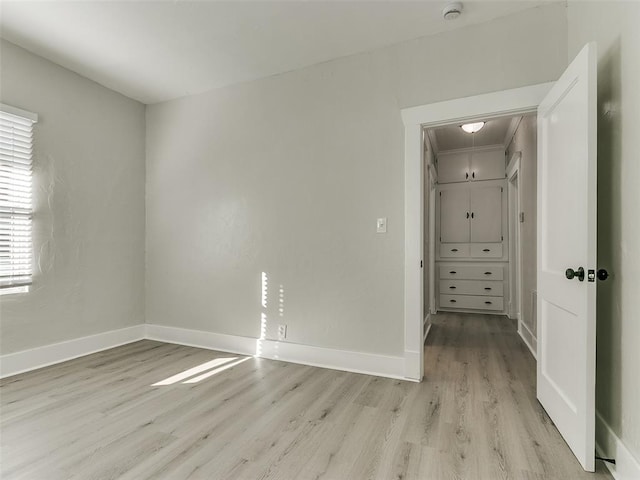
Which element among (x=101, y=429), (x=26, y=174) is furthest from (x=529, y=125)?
(x=26, y=174)

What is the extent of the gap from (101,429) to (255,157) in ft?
7.85

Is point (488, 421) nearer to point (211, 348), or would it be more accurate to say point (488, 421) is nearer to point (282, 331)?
point (282, 331)

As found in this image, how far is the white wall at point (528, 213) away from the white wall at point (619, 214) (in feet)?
5.24

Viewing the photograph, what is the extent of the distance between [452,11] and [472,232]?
3.85 metres

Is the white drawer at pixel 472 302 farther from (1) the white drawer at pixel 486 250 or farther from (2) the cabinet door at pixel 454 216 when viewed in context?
(2) the cabinet door at pixel 454 216

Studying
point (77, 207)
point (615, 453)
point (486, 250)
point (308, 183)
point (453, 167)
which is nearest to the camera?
point (615, 453)

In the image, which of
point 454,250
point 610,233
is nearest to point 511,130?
point 454,250

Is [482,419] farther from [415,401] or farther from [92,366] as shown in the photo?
[92,366]

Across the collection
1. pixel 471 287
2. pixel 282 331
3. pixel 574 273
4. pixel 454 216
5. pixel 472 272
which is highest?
pixel 454 216

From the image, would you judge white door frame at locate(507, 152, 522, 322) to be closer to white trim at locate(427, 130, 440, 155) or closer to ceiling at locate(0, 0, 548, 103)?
white trim at locate(427, 130, 440, 155)

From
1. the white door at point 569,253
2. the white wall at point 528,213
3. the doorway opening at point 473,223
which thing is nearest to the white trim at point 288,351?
the white door at point 569,253

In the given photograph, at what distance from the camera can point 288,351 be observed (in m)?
3.15

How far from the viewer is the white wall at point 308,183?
2.61 meters

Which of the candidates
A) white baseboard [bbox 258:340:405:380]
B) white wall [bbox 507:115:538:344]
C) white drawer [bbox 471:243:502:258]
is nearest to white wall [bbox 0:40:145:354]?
white baseboard [bbox 258:340:405:380]
